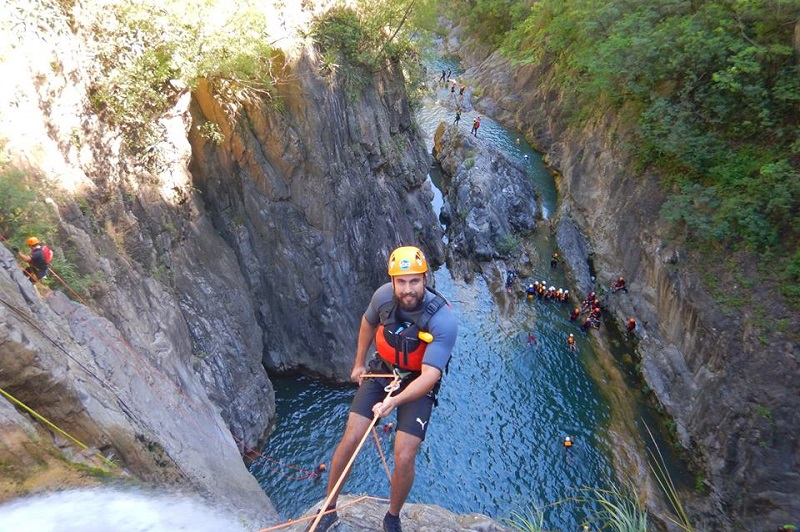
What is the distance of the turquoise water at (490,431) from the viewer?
13.1m

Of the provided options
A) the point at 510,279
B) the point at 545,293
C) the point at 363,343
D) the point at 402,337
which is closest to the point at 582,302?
the point at 545,293

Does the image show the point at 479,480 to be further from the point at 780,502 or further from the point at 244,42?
the point at 244,42

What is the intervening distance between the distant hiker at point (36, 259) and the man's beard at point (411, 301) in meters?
4.67

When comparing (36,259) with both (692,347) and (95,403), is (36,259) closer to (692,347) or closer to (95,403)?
(95,403)

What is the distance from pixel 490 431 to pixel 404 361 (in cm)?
1236

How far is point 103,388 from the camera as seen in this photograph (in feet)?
16.8

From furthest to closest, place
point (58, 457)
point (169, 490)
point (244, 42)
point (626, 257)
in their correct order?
point (626, 257)
point (244, 42)
point (169, 490)
point (58, 457)

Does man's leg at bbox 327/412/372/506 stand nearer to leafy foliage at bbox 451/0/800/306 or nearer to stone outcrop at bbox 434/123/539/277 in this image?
leafy foliage at bbox 451/0/800/306

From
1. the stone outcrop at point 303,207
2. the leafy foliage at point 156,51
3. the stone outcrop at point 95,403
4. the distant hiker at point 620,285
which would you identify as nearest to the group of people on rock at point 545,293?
the distant hiker at point 620,285

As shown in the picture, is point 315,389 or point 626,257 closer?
point 315,389

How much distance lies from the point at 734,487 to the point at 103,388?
14952 mm

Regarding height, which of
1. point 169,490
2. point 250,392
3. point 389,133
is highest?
point 389,133

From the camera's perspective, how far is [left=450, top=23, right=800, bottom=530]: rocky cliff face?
12016mm

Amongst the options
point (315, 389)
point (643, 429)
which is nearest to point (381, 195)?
point (315, 389)
